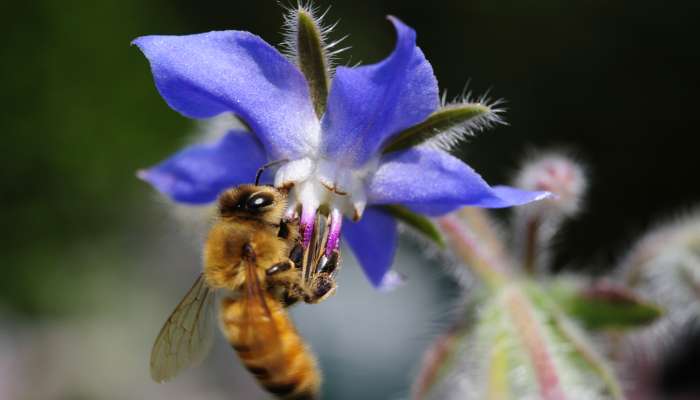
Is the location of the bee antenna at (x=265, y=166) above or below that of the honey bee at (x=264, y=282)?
above

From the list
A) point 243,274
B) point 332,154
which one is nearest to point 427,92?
point 332,154

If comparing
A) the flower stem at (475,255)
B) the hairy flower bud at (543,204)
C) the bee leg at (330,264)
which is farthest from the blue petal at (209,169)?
the hairy flower bud at (543,204)

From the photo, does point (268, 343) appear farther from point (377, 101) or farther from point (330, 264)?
point (377, 101)

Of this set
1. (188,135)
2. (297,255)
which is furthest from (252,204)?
(188,135)

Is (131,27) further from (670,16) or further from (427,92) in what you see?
(427,92)

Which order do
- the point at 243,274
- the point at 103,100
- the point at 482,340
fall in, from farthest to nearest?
the point at 103,100
the point at 482,340
the point at 243,274

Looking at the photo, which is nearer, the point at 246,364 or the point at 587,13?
the point at 246,364

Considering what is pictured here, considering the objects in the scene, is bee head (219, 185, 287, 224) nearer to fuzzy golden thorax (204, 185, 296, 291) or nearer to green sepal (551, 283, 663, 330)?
fuzzy golden thorax (204, 185, 296, 291)

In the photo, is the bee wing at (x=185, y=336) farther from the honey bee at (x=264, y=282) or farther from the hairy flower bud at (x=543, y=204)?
the hairy flower bud at (x=543, y=204)
